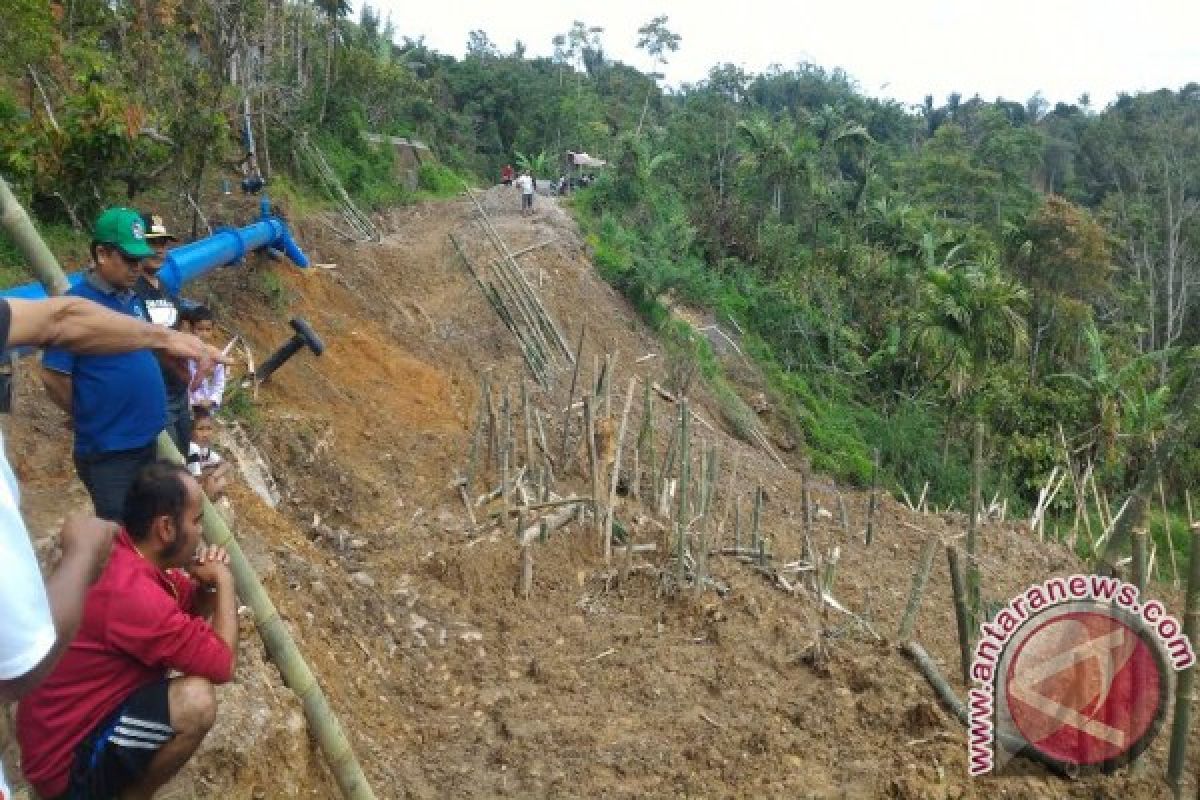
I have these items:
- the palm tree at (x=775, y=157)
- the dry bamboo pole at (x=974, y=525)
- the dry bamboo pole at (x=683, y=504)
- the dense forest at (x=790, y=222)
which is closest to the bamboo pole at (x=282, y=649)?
the dry bamboo pole at (x=974, y=525)

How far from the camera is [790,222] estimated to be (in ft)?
84.1

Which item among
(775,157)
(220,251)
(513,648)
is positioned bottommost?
(513,648)

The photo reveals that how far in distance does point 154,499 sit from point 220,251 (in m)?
6.13

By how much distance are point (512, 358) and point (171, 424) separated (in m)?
8.88

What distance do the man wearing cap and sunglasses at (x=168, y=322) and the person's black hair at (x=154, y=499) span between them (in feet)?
4.95

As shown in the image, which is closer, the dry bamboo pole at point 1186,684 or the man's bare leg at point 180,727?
the man's bare leg at point 180,727

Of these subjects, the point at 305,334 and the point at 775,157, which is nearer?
the point at 305,334

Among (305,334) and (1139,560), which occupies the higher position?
(1139,560)

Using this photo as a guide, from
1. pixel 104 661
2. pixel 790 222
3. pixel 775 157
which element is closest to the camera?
pixel 104 661

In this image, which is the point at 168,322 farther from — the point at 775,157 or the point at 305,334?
the point at 775,157

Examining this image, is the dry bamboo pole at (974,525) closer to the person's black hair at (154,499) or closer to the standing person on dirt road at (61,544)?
the person's black hair at (154,499)

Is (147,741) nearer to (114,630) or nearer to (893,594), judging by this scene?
(114,630)

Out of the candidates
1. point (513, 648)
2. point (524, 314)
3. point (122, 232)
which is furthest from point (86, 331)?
point (524, 314)

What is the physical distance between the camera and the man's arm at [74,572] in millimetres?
1870
